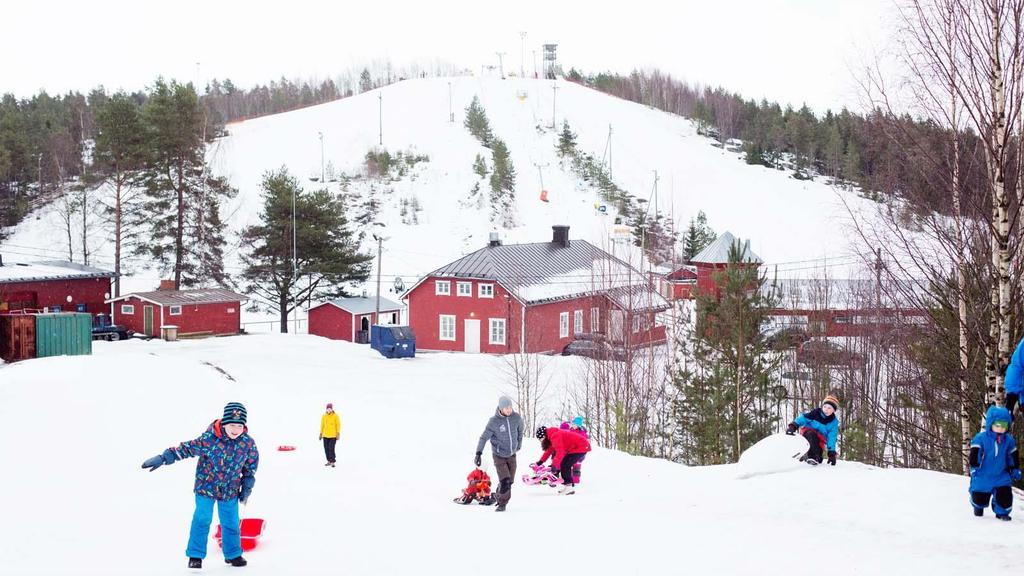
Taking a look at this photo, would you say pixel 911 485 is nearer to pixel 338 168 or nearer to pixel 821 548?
pixel 821 548

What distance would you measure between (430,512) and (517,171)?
286ft

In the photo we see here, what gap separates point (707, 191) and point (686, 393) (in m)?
75.9

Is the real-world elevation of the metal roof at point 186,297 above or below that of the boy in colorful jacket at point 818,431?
above

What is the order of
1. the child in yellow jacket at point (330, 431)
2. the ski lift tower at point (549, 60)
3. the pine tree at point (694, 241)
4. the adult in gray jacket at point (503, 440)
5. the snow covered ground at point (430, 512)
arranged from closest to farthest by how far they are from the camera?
the snow covered ground at point (430, 512), the adult in gray jacket at point (503, 440), the child in yellow jacket at point (330, 431), the pine tree at point (694, 241), the ski lift tower at point (549, 60)

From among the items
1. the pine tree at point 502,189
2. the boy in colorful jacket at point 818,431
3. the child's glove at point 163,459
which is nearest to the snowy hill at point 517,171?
the pine tree at point 502,189

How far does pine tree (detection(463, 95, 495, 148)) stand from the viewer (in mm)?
103869

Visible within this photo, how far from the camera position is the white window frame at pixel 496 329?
44.1m

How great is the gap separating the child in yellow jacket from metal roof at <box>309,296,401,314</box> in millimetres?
31830

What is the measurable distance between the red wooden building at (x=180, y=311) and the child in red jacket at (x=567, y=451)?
3395 centimetres

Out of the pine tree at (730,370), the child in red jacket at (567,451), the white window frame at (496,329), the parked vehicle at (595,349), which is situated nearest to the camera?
the child in red jacket at (567,451)

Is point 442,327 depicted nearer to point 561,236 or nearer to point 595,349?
point 561,236

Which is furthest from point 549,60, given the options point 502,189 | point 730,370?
point 730,370

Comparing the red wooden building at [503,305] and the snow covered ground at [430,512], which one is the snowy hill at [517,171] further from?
the snow covered ground at [430,512]

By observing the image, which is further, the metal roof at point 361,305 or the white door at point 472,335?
the metal roof at point 361,305
